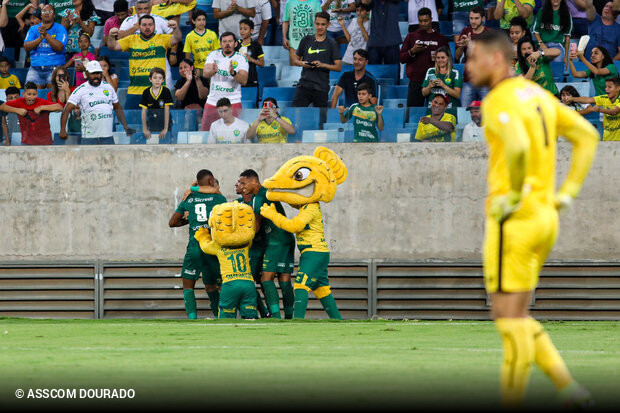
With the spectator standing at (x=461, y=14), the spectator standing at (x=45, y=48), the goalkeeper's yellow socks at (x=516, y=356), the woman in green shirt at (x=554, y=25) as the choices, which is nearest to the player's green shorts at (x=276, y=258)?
the woman in green shirt at (x=554, y=25)

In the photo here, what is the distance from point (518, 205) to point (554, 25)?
41.4 feet

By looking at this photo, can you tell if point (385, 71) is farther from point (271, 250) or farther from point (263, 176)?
point (271, 250)

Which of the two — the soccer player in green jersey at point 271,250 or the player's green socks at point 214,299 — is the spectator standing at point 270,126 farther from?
the player's green socks at point 214,299

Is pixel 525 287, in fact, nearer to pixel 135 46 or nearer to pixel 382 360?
pixel 382 360

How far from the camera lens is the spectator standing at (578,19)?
17.9 metres

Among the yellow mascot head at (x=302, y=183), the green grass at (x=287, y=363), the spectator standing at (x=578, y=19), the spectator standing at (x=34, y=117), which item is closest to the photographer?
the green grass at (x=287, y=363)

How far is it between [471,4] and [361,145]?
3.98m

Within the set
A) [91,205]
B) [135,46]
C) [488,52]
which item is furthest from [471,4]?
[488,52]

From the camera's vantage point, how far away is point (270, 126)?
15.8 m

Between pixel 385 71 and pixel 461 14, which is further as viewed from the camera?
pixel 461 14

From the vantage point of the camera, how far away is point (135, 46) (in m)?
18.0

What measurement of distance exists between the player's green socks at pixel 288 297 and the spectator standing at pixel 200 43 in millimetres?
5467

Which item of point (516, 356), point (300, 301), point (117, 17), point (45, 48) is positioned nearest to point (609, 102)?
point (300, 301)

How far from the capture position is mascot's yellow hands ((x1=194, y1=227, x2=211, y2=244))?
13.4 metres
